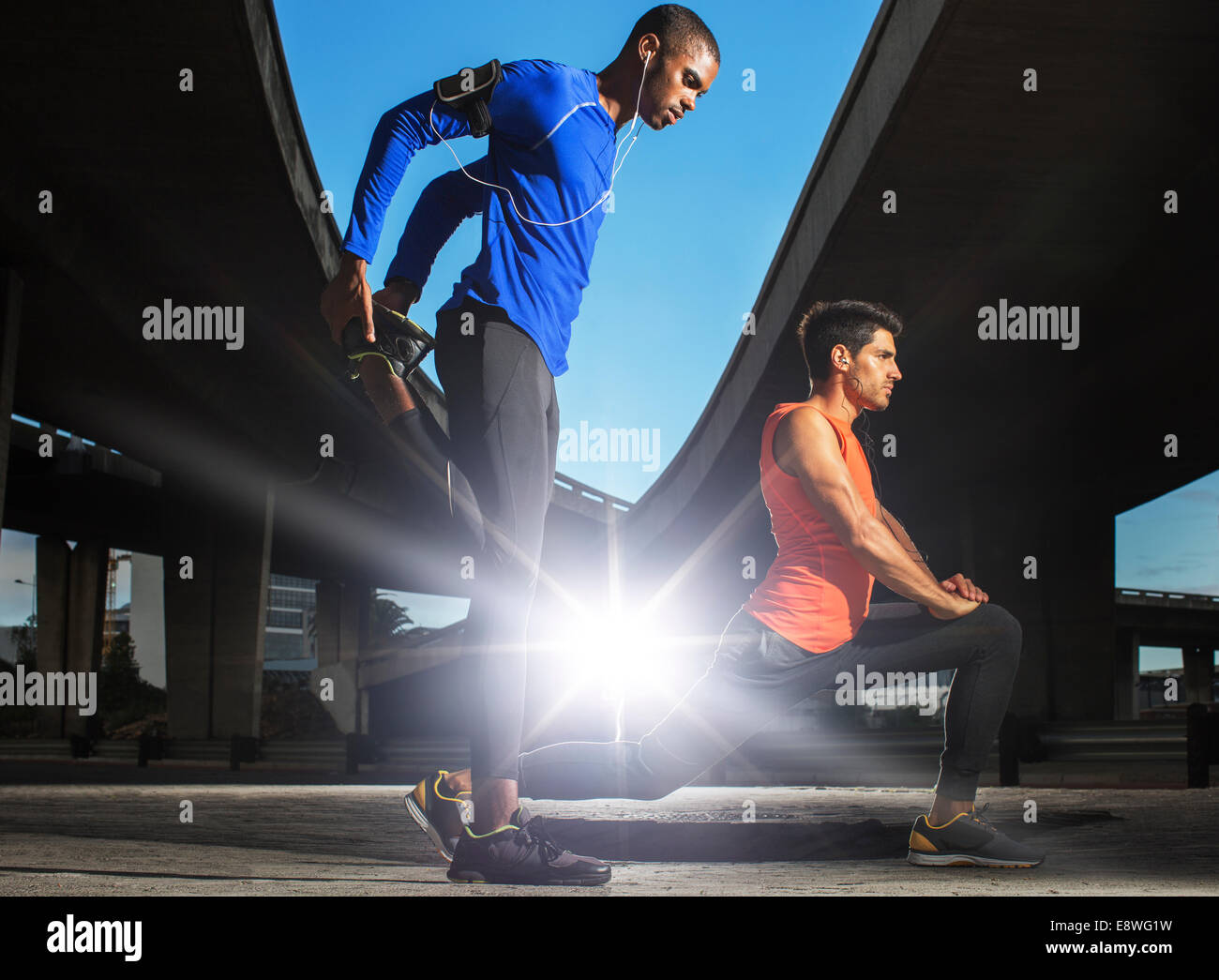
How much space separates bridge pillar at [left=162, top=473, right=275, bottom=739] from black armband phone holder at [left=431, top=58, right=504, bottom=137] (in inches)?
1209

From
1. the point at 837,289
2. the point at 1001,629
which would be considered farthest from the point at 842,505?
the point at 837,289

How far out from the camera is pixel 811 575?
3.01 metres

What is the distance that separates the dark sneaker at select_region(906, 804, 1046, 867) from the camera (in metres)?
3.15

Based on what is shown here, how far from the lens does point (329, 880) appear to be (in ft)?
9.56

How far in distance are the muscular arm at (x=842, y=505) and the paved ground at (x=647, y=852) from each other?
0.79 metres

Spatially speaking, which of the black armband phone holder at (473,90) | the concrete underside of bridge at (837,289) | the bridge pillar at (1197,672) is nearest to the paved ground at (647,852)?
the concrete underside of bridge at (837,289)

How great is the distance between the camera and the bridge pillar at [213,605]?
31906 mm

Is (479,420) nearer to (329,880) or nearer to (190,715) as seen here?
(329,880)

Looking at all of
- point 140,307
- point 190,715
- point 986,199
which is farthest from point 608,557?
point 986,199

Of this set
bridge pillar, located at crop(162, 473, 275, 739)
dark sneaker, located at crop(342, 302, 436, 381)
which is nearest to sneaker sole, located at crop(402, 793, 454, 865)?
dark sneaker, located at crop(342, 302, 436, 381)

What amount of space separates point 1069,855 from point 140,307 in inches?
740

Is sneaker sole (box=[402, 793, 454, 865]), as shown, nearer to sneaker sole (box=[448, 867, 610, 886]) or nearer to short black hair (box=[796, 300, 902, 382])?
sneaker sole (box=[448, 867, 610, 886])

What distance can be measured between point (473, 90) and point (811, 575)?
5.43 ft
